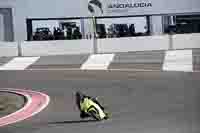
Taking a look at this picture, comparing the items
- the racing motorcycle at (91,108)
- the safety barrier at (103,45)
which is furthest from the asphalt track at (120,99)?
the safety barrier at (103,45)

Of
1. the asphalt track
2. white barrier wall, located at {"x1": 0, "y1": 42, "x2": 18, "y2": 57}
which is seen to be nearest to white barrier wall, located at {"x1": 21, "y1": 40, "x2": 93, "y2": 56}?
white barrier wall, located at {"x1": 0, "y1": 42, "x2": 18, "y2": 57}

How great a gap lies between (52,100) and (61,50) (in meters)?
14.1

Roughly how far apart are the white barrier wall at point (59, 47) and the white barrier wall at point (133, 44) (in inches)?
32.0

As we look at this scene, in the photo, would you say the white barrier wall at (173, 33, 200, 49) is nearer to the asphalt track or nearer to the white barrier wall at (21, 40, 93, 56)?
the white barrier wall at (21, 40, 93, 56)

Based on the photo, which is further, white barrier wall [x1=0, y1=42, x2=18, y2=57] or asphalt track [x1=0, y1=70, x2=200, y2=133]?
white barrier wall [x1=0, y1=42, x2=18, y2=57]

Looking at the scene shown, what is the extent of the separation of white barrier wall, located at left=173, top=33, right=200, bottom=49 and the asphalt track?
7.59 meters

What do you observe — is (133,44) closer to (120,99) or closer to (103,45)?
(103,45)

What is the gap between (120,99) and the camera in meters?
16.7

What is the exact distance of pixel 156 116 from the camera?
1292cm

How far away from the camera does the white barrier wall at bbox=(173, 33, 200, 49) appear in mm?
30672

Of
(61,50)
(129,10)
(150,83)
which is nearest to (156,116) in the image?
(150,83)

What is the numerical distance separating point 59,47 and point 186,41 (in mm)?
6796

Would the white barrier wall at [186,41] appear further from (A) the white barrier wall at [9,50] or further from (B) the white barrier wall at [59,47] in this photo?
(A) the white barrier wall at [9,50]

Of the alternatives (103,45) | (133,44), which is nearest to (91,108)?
(103,45)
